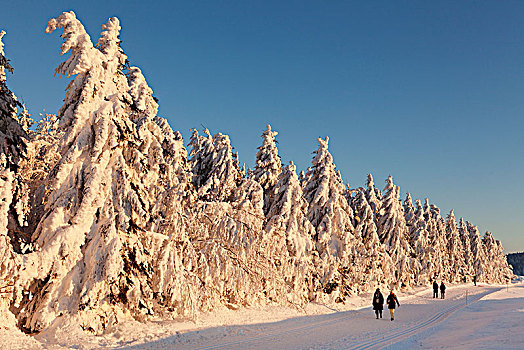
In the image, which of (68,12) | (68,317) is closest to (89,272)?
(68,317)

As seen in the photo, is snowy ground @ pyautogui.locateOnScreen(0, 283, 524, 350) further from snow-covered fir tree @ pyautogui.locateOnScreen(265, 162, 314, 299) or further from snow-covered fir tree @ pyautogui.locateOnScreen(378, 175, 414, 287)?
snow-covered fir tree @ pyautogui.locateOnScreen(378, 175, 414, 287)

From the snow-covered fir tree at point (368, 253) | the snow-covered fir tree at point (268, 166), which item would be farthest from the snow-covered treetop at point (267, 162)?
the snow-covered fir tree at point (368, 253)

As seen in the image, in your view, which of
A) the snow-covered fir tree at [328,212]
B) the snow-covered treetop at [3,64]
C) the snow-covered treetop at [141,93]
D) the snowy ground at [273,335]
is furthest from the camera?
the snow-covered fir tree at [328,212]

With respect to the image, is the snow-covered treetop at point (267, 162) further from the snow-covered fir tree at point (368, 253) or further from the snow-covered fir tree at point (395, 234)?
the snow-covered fir tree at point (395, 234)

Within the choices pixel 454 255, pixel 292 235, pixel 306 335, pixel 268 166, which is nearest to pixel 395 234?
pixel 268 166

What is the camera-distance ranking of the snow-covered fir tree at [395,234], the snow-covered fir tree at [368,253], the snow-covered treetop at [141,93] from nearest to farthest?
the snow-covered treetop at [141,93] < the snow-covered fir tree at [368,253] < the snow-covered fir tree at [395,234]

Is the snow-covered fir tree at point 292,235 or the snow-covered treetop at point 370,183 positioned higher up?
the snow-covered treetop at point 370,183

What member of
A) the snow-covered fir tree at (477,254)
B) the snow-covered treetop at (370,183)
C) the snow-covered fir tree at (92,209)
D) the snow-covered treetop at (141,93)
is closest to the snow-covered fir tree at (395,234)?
the snow-covered treetop at (370,183)

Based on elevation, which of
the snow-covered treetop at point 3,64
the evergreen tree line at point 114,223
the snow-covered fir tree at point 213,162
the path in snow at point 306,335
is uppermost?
the snow-covered fir tree at point 213,162

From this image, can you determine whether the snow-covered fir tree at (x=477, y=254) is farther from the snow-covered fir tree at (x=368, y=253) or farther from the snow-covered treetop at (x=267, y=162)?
the snow-covered treetop at (x=267, y=162)

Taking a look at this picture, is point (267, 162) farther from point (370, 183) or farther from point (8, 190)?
point (370, 183)

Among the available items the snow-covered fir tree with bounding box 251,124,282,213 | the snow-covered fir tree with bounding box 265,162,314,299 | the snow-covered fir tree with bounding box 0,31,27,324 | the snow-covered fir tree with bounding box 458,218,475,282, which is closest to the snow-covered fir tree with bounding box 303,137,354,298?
the snow-covered fir tree with bounding box 265,162,314,299

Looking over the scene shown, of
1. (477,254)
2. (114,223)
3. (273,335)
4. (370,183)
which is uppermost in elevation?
(370,183)

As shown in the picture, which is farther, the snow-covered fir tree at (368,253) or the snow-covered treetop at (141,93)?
the snow-covered fir tree at (368,253)
